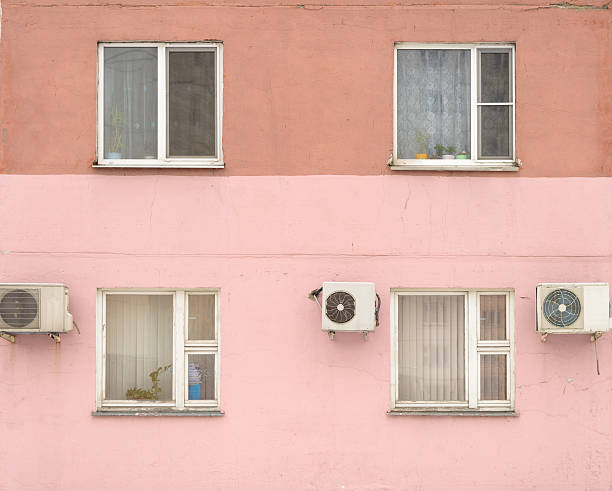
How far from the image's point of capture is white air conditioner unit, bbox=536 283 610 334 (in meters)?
6.84

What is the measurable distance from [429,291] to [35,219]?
13.7 feet

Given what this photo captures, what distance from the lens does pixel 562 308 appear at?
22.6 ft

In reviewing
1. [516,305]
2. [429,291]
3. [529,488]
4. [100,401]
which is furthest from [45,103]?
[529,488]

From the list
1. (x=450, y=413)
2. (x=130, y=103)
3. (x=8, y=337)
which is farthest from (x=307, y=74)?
(x=8, y=337)

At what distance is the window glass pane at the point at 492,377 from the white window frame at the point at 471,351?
4 centimetres

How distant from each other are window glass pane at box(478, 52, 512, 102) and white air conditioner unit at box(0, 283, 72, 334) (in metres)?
4.91

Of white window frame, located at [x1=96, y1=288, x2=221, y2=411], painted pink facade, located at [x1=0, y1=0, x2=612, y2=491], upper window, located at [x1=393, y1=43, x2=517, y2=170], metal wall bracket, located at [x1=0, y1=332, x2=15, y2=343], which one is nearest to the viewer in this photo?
metal wall bracket, located at [x1=0, y1=332, x2=15, y2=343]

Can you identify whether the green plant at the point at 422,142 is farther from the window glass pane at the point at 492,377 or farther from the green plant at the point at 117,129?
the green plant at the point at 117,129

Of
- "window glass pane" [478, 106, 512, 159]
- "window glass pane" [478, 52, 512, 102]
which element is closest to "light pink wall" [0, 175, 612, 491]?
"window glass pane" [478, 106, 512, 159]

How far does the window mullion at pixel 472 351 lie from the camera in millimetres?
7324

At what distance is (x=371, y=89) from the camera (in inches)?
286

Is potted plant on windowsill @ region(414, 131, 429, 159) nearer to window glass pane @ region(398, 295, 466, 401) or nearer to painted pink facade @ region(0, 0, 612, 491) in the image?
painted pink facade @ region(0, 0, 612, 491)

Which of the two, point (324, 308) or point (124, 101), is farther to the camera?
point (124, 101)

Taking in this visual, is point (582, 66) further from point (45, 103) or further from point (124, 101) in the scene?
point (45, 103)
